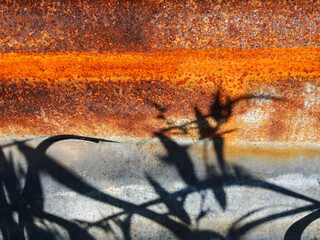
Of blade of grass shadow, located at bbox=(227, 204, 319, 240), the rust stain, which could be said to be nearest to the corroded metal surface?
the rust stain

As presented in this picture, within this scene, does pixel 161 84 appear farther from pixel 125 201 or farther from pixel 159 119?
pixel 125 201

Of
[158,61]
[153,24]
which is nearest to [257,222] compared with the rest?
[158,61]

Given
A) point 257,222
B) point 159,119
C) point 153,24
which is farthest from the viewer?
point 257,222

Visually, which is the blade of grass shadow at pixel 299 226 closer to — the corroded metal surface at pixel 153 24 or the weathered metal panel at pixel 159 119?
the weathered metal panel at pixel 159 119

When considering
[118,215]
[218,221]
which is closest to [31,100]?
[118,215]

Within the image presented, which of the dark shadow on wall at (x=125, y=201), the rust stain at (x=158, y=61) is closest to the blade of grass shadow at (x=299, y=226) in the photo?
the dark shadow on wall at (x=125, y=201)

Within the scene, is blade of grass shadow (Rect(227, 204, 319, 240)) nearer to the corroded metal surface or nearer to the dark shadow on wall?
the dark shadow on wall
